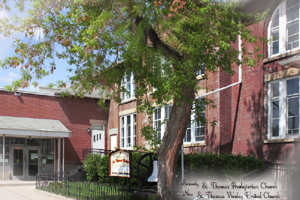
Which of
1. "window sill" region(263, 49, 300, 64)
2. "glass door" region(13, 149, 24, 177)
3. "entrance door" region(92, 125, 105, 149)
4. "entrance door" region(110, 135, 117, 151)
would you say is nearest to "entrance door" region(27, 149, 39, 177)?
"glass door" region(13, 149, 24, 177)

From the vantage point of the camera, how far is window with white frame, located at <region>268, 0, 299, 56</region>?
1255 cm

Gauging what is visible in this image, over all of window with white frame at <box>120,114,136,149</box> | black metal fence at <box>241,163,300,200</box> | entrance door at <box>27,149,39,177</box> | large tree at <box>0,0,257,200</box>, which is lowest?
entrance door at <box>27,149,39,177</box>

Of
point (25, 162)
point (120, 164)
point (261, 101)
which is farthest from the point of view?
point (25, 162)

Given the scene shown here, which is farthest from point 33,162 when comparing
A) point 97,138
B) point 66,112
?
point 97,138

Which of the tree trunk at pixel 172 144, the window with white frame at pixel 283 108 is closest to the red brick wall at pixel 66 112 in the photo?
the window with white frame at pixel 283 108

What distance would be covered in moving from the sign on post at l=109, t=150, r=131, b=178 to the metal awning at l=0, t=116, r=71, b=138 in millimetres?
10733

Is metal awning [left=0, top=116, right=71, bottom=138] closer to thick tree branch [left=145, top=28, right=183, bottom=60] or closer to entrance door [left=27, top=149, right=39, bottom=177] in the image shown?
entrance door [left=27, top=149, right=39, bottom=177]

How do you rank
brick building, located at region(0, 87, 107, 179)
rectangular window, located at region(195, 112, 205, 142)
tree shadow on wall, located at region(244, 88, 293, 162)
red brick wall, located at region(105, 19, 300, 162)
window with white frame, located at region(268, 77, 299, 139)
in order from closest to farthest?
1. window with white frame, located at region(268, 77, 299, 139)
2. tree shadow on wall, located at region(244, 88, 293, 162)
3. red brick wall, located at region(105, 19, 300, 162)
4. rectangular window, located at region(195, 112, 205, 142)
5. brick building, located at region(0, 87, 107, 179)

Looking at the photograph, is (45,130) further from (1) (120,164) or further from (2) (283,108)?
(2) (283,108)

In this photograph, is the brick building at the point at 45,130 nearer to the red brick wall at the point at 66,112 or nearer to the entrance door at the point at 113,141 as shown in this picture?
the red brick wall at the point at 66,112

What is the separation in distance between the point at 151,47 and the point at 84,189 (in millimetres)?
5803

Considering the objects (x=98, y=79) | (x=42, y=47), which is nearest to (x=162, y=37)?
(x=98, y=79)

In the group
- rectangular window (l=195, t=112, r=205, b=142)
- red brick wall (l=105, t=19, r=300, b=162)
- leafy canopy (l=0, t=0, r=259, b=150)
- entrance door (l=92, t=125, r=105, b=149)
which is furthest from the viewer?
entrance door (l=92, t=125, r=105, b=149)

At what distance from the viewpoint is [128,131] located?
23172 mm
